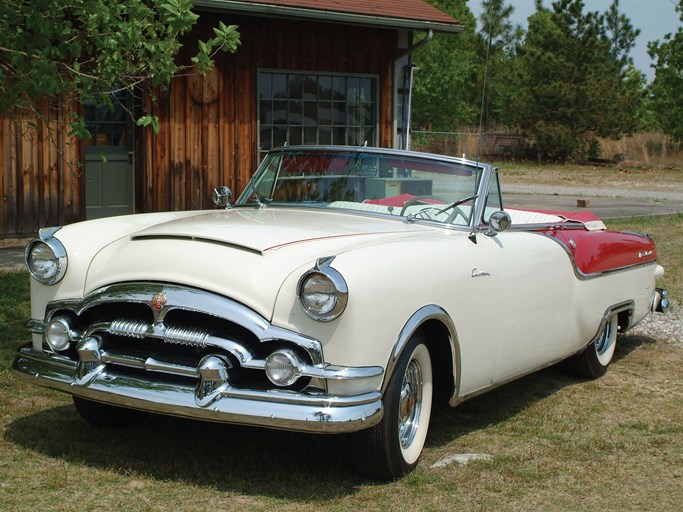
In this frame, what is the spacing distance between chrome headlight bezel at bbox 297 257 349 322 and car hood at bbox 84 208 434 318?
0.13m

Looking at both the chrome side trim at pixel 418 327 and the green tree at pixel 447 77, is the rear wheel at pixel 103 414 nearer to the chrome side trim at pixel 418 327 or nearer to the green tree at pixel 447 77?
the chrome side trim at pixel 418 327

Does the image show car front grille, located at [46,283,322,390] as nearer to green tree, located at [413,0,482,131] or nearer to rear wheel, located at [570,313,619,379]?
rear wheel, located at [570,313,619,379]

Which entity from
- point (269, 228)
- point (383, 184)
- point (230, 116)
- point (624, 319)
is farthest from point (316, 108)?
point (269, 228)

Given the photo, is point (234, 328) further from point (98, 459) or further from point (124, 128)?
point (124, 128)

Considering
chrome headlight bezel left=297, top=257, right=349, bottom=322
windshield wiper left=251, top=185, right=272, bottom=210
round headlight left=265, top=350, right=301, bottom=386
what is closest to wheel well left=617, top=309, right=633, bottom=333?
windshield wiper left=251, top=185, right=272, bottom=210

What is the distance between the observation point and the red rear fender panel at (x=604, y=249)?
5887mm

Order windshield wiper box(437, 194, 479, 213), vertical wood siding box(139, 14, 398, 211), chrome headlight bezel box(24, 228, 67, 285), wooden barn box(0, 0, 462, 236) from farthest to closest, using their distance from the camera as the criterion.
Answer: vertical wood siding box(139, 14, 398, 211)
wooden barn box(0, 0, 462, 236)
windshield wiper box(437, 194, 479, 213)
chrome headlight bezel box(24, 228, 67, 285)

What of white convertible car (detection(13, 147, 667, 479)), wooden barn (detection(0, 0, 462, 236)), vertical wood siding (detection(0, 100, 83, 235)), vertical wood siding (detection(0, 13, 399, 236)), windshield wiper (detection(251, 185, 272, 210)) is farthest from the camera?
wooden barn (detection(0, 0, 462, 236))

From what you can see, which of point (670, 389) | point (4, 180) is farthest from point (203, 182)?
point (670, 389)

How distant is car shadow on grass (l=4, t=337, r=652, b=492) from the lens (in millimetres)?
4270

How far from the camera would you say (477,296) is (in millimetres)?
4809

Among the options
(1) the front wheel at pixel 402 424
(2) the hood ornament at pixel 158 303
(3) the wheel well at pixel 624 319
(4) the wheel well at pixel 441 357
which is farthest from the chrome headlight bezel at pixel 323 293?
(3) the wheel well at pixel 624 319

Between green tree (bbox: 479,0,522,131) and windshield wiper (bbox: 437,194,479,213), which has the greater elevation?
green tree (bbox: 479,0,522,131)

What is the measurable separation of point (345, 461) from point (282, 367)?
874 mm
